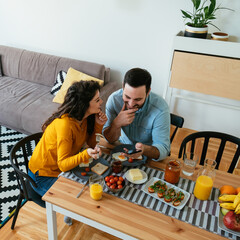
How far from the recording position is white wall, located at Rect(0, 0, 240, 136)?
2850 millimetres

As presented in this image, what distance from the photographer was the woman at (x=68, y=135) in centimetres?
145

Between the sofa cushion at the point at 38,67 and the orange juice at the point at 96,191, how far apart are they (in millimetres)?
2394

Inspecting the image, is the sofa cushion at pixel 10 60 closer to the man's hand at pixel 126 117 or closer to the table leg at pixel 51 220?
the man's hand at pixel 126 117

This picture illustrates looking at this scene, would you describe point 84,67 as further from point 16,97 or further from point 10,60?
point 10,60

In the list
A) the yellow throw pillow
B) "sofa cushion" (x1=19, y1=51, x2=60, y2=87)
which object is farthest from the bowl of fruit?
"sofa cushion" (x1=19, y1=51, x2=60, y2=87)

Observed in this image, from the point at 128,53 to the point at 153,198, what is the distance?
7.65ft

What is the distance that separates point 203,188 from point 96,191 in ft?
1.81

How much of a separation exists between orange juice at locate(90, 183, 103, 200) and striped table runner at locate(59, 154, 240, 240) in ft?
0.24

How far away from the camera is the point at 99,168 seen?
1423 millimetres

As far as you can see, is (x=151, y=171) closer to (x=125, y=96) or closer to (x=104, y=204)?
(x=104, y=204)

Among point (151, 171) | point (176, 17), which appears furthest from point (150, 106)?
point (176, 17)

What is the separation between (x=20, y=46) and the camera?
3850 mm

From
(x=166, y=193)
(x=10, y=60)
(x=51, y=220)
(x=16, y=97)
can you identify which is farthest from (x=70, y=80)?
(x=166, y=193)

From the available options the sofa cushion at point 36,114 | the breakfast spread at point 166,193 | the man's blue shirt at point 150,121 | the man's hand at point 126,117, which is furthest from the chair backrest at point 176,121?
the sofa cushion at point 36,114
